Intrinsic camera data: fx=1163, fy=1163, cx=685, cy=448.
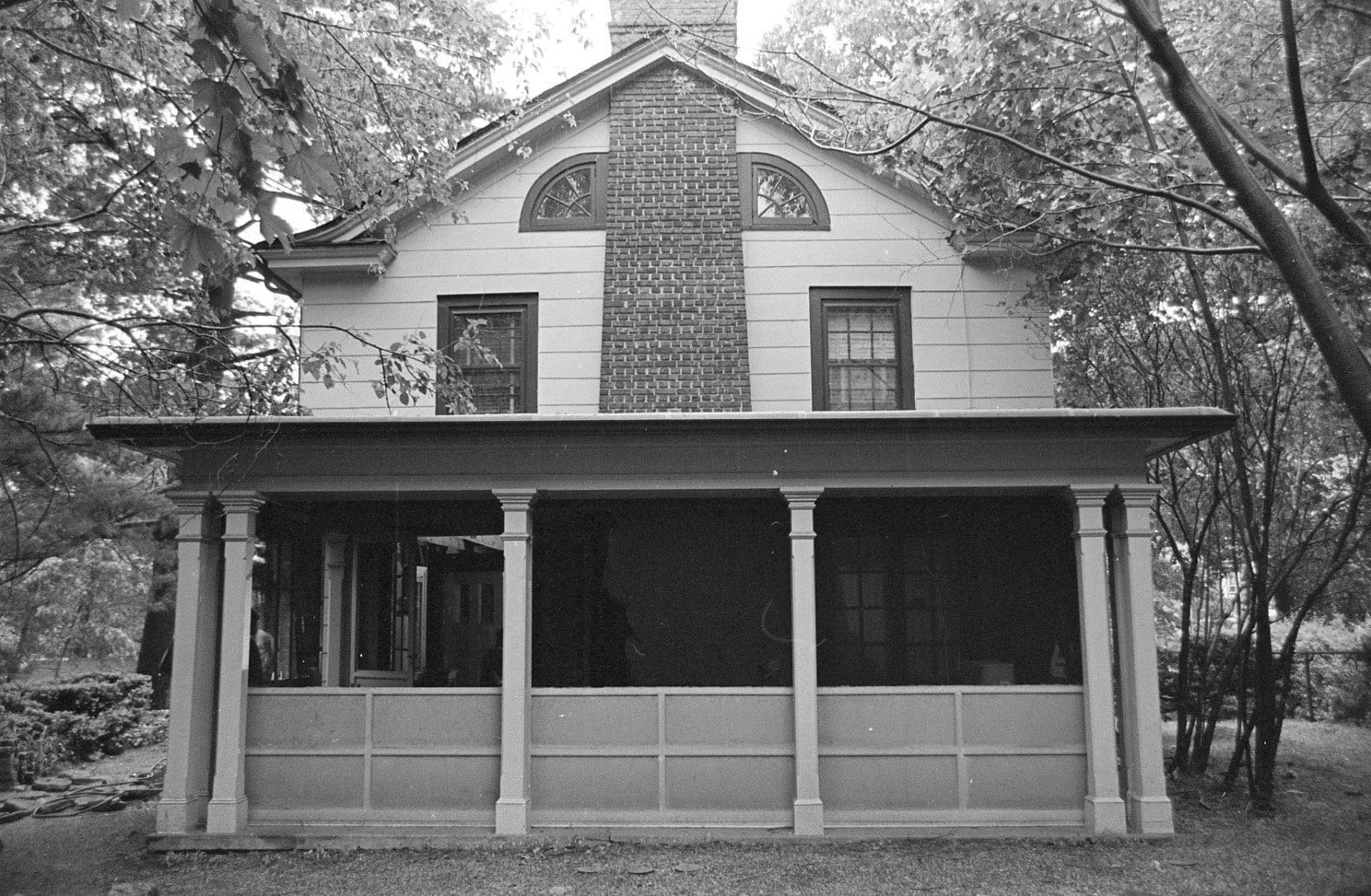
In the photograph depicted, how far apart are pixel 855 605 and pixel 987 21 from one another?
6.19m

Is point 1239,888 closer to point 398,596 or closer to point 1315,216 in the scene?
point 1315,216

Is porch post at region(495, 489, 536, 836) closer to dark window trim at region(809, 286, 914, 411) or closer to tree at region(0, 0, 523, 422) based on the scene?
tree at region(0, 0, 523, 422)

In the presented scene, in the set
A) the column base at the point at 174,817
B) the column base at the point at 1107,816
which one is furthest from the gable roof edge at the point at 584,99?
the column base at the point at 1107,816

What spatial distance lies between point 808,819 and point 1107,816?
255 cm

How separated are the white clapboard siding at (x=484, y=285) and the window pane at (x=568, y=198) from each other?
213 mm

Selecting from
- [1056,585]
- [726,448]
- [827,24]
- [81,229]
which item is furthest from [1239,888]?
[81,229]

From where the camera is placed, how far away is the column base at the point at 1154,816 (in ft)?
32.6

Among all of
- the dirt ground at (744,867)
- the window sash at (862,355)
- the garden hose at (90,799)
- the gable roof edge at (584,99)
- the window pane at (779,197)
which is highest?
the gable roof edge at (584,99)

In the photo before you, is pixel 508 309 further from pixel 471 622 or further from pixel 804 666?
pixel 804 666

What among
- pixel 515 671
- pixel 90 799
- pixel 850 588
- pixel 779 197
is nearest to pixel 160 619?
pixel 90 799

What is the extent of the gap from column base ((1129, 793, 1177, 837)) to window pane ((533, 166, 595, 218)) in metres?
7.96

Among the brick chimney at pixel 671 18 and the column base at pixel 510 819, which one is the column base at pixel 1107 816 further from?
the brick chimney at pixel 671 18

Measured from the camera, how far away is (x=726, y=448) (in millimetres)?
10477

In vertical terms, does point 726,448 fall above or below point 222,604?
above
